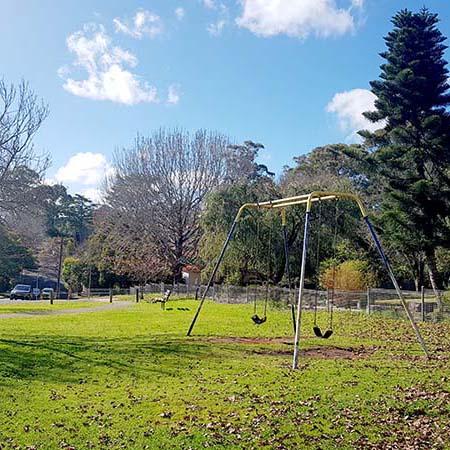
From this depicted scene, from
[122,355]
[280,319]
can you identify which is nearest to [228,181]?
[280,319]

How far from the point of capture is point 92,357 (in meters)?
11.0

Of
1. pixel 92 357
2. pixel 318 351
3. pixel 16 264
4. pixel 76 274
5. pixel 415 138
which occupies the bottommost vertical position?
pixel 92 357

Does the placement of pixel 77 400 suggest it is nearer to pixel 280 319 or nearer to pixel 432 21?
pixel 280 319

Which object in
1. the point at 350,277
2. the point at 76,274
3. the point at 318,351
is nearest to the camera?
the point at 318,351

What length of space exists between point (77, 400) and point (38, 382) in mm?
1597

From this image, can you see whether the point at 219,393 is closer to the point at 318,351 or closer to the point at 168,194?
the point at 318,351

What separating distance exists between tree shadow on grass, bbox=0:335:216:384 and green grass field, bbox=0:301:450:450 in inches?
0.9

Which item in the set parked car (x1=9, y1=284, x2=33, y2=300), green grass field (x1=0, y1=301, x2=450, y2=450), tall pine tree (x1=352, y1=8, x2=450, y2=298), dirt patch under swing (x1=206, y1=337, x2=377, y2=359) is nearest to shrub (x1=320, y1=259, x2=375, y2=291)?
tall pine tree (x1=352, y1=8, x2=450, y2=298)

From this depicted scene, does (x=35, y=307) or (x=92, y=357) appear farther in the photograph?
(x=35, y=307)

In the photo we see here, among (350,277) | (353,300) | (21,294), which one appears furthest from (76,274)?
(353,300)

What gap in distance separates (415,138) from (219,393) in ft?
63.4

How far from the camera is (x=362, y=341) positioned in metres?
14.2

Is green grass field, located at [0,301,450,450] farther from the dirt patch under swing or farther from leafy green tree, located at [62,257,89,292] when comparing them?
leafy green tree, located at [62,257,89,292]

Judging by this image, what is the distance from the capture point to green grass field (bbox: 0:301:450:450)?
6062mm
